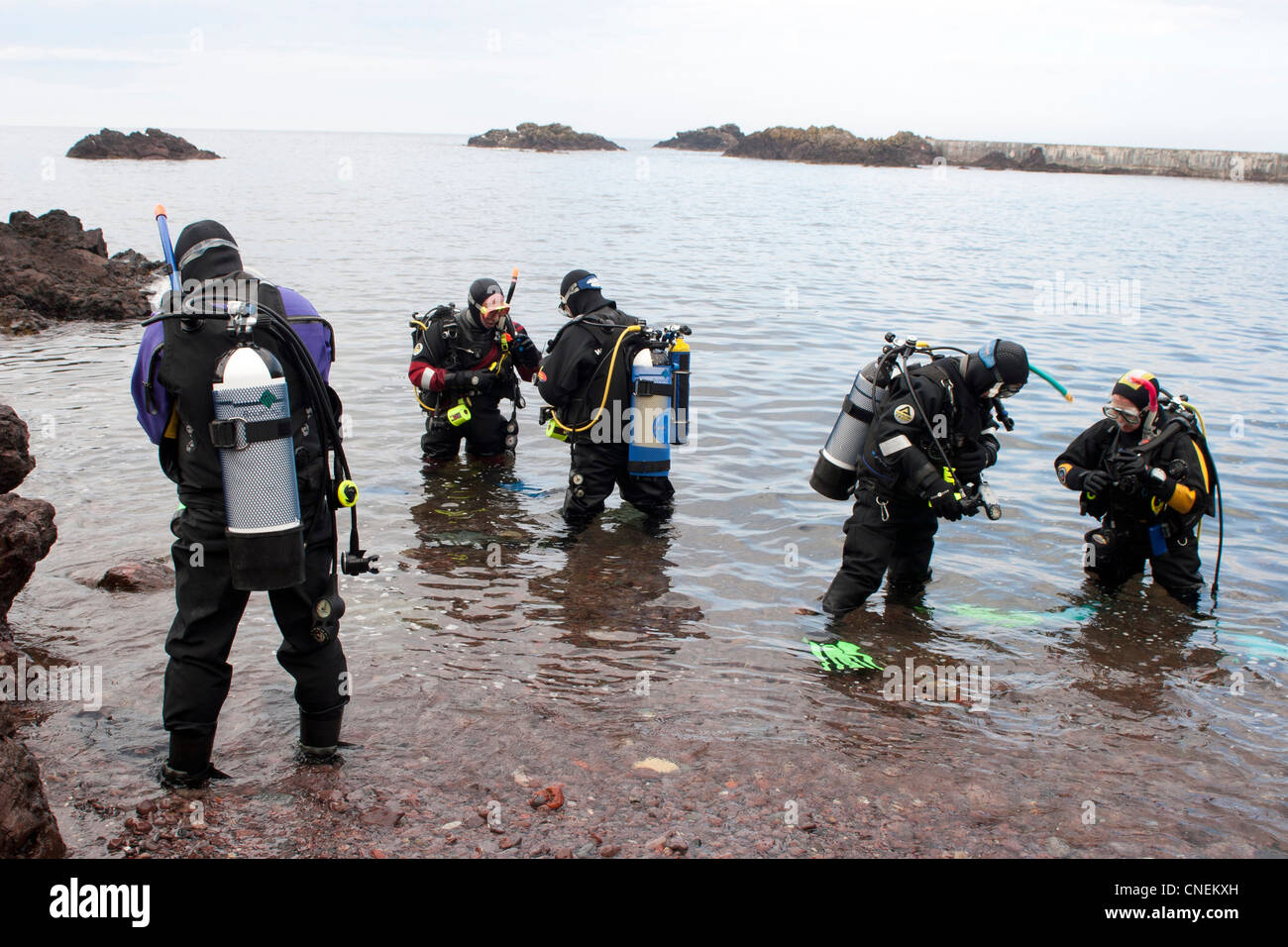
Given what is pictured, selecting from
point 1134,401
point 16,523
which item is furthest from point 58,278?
point 1134,401

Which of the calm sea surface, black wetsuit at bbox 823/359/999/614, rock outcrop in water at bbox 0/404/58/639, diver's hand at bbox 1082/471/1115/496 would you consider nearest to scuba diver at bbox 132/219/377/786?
the calm sea surface

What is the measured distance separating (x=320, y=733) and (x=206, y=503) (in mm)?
1057

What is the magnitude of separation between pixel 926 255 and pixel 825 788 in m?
24.6

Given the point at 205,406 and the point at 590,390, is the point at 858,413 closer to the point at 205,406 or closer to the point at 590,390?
the point at 590,390

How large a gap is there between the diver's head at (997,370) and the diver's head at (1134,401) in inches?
33.5

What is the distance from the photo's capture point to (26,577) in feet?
15.2

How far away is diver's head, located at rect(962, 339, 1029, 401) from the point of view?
5.19 meters

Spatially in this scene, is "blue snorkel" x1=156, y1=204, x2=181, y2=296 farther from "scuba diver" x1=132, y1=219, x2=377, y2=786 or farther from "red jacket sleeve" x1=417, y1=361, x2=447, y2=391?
"red jacket sleeve" x1=417, y1=361, x2=447, y2=391

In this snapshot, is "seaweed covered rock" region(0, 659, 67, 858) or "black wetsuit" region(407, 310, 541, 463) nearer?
"seaweed covered rock" region(0, 659, 67, 858)

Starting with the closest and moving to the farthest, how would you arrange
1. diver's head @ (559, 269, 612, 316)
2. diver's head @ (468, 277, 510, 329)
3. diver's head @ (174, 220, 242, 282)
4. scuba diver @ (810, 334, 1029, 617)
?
diver's head @ (174, 220, 242, 282) < scuba diver @ (810, 334, 1029, 617) < diver's head @ (559, 269, 612, 316) < diver's head @ (468, 277, 510, 329)

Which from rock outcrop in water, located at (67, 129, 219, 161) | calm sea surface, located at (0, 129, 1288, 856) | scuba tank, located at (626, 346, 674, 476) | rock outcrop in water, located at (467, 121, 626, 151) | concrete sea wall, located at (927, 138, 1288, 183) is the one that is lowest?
calm sea surface, located at (0, 129, 1288, 856)

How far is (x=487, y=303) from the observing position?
7.38m

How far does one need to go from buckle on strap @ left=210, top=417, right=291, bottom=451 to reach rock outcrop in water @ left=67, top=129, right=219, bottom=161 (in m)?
75.1

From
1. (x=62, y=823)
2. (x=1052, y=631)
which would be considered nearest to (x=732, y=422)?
(x=1052, y=631)
